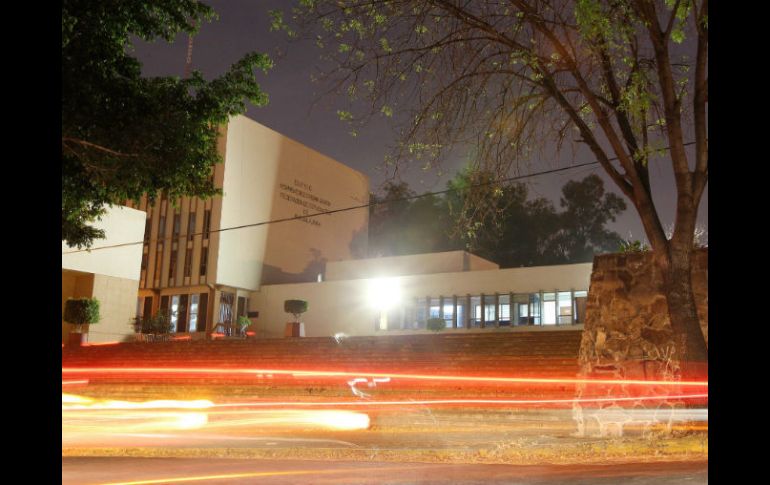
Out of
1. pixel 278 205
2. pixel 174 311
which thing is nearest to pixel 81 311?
pixel 174 311

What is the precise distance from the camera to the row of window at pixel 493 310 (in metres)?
30.2

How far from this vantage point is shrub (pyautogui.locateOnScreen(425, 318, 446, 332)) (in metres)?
31.3

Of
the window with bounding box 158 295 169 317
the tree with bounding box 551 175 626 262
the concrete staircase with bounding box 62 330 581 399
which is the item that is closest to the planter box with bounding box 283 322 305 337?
the concrete staircase with bounding box 62 330 581 399

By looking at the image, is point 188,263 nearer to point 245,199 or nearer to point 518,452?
point 245,199

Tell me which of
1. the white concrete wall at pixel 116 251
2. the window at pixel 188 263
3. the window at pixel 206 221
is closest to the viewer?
the white concrete wall at pixel 116 251

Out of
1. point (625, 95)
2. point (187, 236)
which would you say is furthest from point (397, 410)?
point (187, 236)

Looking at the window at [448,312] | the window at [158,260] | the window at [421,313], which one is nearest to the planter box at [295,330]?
the window at [421,313]

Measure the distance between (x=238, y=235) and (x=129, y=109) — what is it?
81.8ft

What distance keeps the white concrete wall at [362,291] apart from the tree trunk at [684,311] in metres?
18.3

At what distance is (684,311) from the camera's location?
10891 mm

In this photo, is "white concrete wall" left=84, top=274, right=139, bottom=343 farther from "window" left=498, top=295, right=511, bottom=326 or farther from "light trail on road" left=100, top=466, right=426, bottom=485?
"light trail on road" left=100, top=466, right=426, bottom=485

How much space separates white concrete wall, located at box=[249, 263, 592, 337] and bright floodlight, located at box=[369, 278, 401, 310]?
0.26 m

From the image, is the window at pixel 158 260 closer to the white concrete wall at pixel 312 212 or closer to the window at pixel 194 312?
the window at pixel 194 312

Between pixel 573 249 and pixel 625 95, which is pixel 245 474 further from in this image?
pixel 573 249
